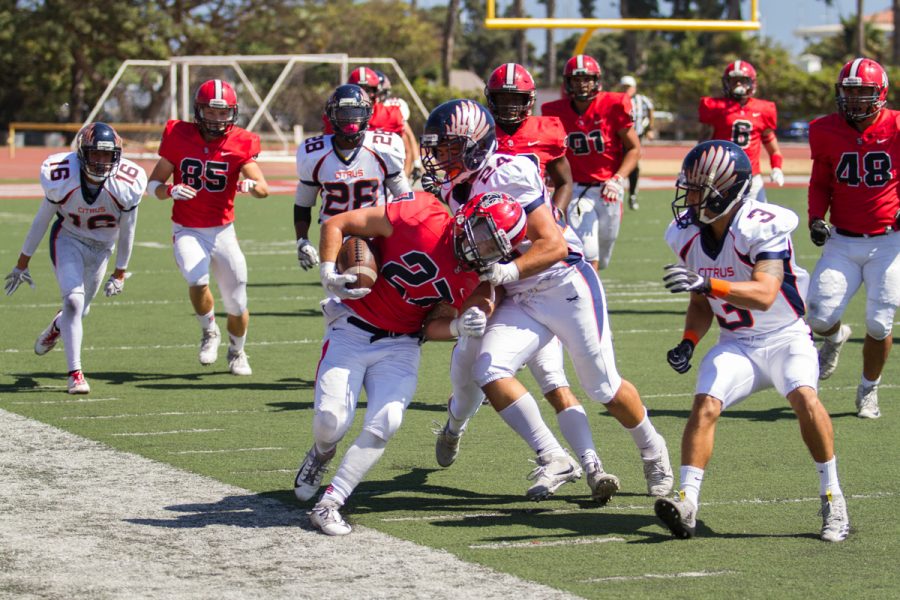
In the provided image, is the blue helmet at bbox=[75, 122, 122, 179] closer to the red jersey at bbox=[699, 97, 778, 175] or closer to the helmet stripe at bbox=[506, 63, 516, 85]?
the helmet stripe at bbox=[506, 63, 516, 85]

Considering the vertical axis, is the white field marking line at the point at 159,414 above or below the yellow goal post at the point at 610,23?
below

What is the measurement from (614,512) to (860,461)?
1593 mm

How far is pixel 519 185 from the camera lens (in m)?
6.11

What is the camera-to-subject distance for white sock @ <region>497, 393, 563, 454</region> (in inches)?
238

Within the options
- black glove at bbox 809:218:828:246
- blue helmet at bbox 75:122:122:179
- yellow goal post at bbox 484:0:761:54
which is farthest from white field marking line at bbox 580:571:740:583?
yellow goal post at bbox 484:0:761:54

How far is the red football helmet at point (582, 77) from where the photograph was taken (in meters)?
10.8

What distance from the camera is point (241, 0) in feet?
151

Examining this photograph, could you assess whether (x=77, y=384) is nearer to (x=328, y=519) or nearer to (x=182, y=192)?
(x=182, y=192)

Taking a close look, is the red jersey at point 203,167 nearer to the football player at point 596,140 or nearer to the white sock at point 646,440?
the football player at point 596,140

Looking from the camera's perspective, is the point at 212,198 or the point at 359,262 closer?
the point at 359,262

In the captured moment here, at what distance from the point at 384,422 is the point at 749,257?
1.58 metres

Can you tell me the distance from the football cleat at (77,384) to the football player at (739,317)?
13.9 ft

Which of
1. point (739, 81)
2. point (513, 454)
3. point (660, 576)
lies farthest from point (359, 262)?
point (739, 81)

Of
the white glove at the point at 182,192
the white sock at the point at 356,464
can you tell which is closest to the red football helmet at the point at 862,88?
the white sock at the point at 356,464
